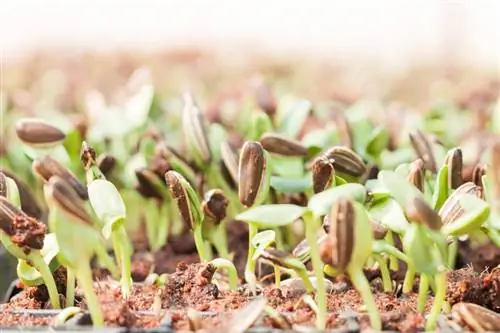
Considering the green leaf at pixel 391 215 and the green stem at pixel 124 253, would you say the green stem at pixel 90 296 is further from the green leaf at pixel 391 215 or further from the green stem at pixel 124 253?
the green leaf at pixel 391 215

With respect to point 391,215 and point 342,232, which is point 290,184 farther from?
point 342,232

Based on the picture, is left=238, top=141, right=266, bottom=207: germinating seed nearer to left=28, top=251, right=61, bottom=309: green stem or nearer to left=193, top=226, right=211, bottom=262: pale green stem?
left=193, top=226, right=211, bottom=262: pale green stem

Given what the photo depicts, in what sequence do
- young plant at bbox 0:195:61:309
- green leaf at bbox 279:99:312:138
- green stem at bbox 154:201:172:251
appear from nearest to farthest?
young plant at bbox 0:195:61:309
green stem at bbox 154:201:172:251
green leaf at bbox 279:99:312:138

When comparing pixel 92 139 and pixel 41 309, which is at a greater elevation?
pixel 92 139

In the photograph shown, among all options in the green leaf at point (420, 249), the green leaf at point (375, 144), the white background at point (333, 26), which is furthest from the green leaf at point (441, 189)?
the white background at point (333, 26)

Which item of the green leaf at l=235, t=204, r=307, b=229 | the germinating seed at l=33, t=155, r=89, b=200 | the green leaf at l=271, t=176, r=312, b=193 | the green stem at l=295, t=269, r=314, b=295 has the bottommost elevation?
the green stem at l=295, t=269, r=314, b=295

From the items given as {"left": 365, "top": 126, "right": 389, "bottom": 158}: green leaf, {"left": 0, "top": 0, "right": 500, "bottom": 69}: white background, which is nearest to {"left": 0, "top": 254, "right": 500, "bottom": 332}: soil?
{"left": 365, "top": 126, "right": 389, "bottom": 158}: green leaf

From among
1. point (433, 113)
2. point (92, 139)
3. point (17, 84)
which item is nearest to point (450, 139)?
point (433, 113)

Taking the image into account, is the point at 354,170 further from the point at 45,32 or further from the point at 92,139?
the point at 45,32

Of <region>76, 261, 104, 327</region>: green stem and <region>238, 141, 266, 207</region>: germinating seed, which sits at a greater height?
<region>238, 141, 266, 207</region>: germinating seed
